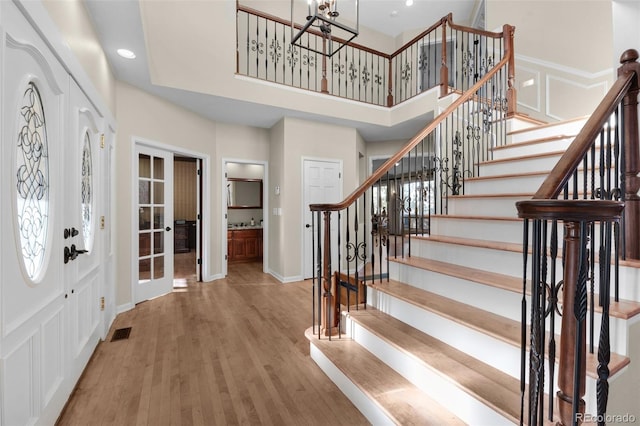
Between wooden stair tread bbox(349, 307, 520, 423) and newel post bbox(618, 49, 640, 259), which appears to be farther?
newel post bbox(618, 49, 640, 259)

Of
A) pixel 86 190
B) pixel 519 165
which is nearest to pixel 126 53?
pixel 86 190

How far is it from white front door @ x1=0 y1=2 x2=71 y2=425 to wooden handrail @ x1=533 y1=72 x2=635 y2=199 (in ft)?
7.15

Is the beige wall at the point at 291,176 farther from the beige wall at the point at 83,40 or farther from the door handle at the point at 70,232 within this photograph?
the door handle at the point at 70,232

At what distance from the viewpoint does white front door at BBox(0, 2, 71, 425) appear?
1331 millimetres

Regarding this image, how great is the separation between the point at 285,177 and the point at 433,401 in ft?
12.9

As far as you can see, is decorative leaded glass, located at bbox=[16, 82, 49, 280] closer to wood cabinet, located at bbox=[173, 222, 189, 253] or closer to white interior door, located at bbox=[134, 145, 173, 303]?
white interior door, located at bbox=[134, 145, 173, 303]

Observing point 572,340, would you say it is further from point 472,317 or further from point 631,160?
point 631,160

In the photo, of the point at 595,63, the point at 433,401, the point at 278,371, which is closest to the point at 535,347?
the point at 433,401

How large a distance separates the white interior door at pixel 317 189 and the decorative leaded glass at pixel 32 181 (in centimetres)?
376

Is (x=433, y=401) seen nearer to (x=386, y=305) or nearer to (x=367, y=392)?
(x=367, y=392)

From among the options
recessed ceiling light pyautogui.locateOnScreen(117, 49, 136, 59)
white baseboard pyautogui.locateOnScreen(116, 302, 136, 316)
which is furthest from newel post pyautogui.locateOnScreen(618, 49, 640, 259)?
white baseboard pyautogui.locateOnScreen(116, 302, 136, 316)

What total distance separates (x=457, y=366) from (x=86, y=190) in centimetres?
308

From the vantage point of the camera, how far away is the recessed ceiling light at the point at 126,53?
3.07m

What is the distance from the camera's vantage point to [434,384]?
171 centimetres
